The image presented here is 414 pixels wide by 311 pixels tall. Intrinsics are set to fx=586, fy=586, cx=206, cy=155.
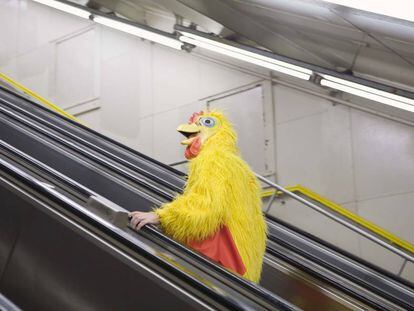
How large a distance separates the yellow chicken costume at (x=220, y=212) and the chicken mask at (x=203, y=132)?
0.14 ft

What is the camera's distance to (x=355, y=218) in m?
6.77

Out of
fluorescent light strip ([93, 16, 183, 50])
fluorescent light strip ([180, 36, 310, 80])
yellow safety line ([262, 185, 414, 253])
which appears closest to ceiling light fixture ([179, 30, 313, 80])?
fluorescent light strip ([180, 36, 310, 80])

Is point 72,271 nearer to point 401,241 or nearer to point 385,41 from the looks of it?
point 385,41

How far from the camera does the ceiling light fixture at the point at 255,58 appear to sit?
6.80m

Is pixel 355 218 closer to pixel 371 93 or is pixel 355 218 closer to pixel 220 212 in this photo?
pixel 371 93

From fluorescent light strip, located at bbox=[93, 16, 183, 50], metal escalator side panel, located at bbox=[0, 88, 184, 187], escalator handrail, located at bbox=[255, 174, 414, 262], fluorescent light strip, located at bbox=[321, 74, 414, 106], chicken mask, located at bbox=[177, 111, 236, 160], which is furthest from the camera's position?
fluorescent light strip, located at bbox=[93, 16, 183, 50]

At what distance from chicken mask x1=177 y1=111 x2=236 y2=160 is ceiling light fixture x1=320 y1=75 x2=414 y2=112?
3342 mm

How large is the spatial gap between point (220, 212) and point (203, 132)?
586 mm

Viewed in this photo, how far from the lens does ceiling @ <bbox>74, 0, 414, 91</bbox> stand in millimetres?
5754

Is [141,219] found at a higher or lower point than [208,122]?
lower

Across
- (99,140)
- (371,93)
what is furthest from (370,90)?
(99,140)

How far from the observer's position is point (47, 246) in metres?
2.57

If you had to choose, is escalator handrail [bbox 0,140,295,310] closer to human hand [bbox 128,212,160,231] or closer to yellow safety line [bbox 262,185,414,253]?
human hand [bbox 128,212,160,231]

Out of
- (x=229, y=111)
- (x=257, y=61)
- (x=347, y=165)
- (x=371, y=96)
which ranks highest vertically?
(x=257, y=61)
